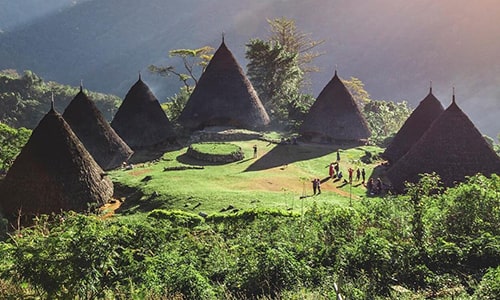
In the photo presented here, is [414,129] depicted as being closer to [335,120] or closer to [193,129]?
[335,120]

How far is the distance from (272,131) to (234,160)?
30.5ft

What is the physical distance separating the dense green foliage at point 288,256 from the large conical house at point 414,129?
12.1 meters

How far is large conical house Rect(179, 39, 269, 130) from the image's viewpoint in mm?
29688

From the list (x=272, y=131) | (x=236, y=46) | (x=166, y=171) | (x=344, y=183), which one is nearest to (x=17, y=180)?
(x=166, y=171)

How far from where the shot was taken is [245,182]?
18.8 meters

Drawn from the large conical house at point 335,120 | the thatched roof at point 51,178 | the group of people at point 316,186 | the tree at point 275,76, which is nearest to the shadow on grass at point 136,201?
the thatched roof at point 51,178

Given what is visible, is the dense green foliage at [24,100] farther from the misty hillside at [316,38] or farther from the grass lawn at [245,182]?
the misty hillside at [316,38]

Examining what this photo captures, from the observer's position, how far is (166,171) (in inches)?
810

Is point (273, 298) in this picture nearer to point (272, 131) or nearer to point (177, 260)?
point (177, 260)

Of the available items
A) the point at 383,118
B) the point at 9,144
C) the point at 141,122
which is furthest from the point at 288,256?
the point at 383,118

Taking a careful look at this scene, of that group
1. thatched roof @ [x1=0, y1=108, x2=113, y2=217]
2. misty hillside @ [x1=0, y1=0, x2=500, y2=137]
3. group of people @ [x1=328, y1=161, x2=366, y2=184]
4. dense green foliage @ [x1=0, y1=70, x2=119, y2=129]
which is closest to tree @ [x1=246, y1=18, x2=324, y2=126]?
group of people @ [x1=328, y1=161, x2=366, y2=184]

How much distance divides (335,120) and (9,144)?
19.0 metres

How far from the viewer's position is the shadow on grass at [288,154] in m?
22.4

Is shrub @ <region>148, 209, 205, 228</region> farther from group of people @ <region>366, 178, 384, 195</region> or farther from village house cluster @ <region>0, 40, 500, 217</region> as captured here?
group of people @ <region>366, 178, 384, 195</region>
